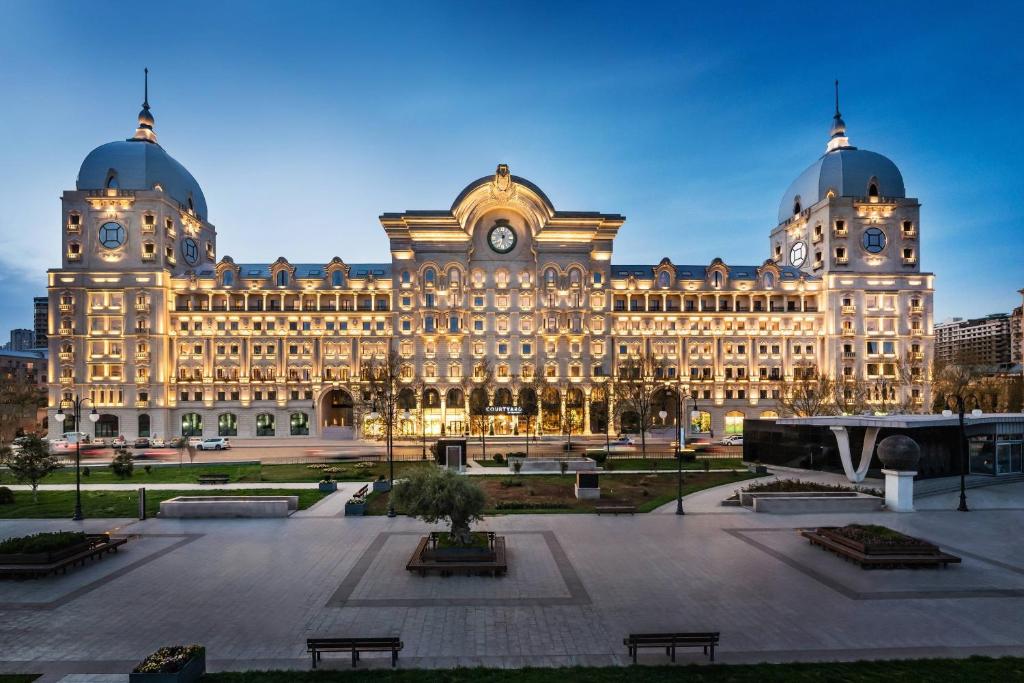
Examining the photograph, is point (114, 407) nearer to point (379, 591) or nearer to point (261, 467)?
point (261, 467)

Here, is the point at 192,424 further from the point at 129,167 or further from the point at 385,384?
the point at 129,167

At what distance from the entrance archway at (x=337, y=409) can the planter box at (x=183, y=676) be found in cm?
7125

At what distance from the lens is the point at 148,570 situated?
2072 centimetres

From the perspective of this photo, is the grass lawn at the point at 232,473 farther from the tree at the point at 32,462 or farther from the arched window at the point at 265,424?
the arched window at the point at 265,424

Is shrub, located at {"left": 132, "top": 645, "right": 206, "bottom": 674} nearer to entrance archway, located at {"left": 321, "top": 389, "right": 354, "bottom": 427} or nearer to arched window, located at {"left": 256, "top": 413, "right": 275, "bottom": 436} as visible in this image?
entrance archway, located at {"left": 321, "top": 389, "right": 354, "bottom": 427}

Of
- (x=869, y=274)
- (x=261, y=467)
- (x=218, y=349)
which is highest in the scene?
(x=869, y=274)

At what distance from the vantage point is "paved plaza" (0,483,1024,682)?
14211mm

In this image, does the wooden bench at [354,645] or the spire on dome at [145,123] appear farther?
the spire on dome at [145,123]

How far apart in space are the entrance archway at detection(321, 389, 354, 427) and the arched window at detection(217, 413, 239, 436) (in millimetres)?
12588

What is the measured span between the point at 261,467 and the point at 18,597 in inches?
1193

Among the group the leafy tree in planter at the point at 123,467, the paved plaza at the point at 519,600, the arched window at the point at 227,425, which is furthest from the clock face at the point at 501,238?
the paved plaza at the point at 519,600

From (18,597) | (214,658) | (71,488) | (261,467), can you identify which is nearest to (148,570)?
(18,597)

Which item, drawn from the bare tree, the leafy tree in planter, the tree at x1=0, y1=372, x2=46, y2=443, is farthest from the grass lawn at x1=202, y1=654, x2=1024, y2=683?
the tree at x1=0, y1=372, x2=46, y2=443

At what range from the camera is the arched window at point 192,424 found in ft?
259
